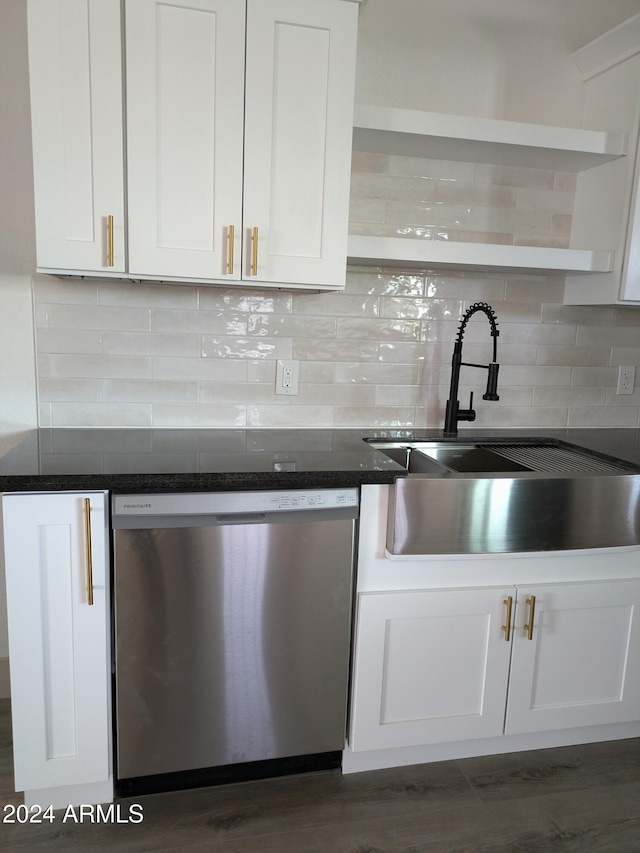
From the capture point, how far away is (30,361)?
2.08 metres

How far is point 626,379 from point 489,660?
1385 millimetres

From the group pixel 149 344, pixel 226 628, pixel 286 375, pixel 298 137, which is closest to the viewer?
pixel 226 628

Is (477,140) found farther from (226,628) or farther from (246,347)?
(226,628)

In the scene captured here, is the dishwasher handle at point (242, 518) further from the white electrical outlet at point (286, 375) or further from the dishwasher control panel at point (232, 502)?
the white electrical outlet at point (286, 375)

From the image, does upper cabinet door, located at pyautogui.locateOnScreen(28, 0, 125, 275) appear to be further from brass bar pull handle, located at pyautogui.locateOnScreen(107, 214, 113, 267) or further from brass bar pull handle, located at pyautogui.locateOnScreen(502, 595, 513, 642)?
brass bar pull handle, located at pyautogui.locateOnScreen(502, 595, 513, 642)

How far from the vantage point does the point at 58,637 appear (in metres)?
1.61

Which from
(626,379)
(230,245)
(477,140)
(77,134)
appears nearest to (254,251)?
(230,245)

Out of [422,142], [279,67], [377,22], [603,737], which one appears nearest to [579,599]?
[603,737]

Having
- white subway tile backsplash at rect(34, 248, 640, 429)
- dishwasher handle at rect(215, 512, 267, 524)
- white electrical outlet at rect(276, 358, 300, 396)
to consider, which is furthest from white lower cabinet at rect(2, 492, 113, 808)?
white electrical outlet at rect(276, 358, 300, 396)

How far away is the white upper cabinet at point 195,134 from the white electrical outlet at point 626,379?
4.66 feet

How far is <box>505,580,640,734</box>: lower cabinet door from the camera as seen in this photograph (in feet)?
6.11

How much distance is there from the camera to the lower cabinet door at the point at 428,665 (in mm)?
1779

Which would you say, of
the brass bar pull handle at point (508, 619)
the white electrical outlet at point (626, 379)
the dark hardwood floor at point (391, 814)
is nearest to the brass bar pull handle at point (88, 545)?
the dark hardwood floor at point (391, 814)

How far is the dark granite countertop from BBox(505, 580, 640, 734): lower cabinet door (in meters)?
0.49
